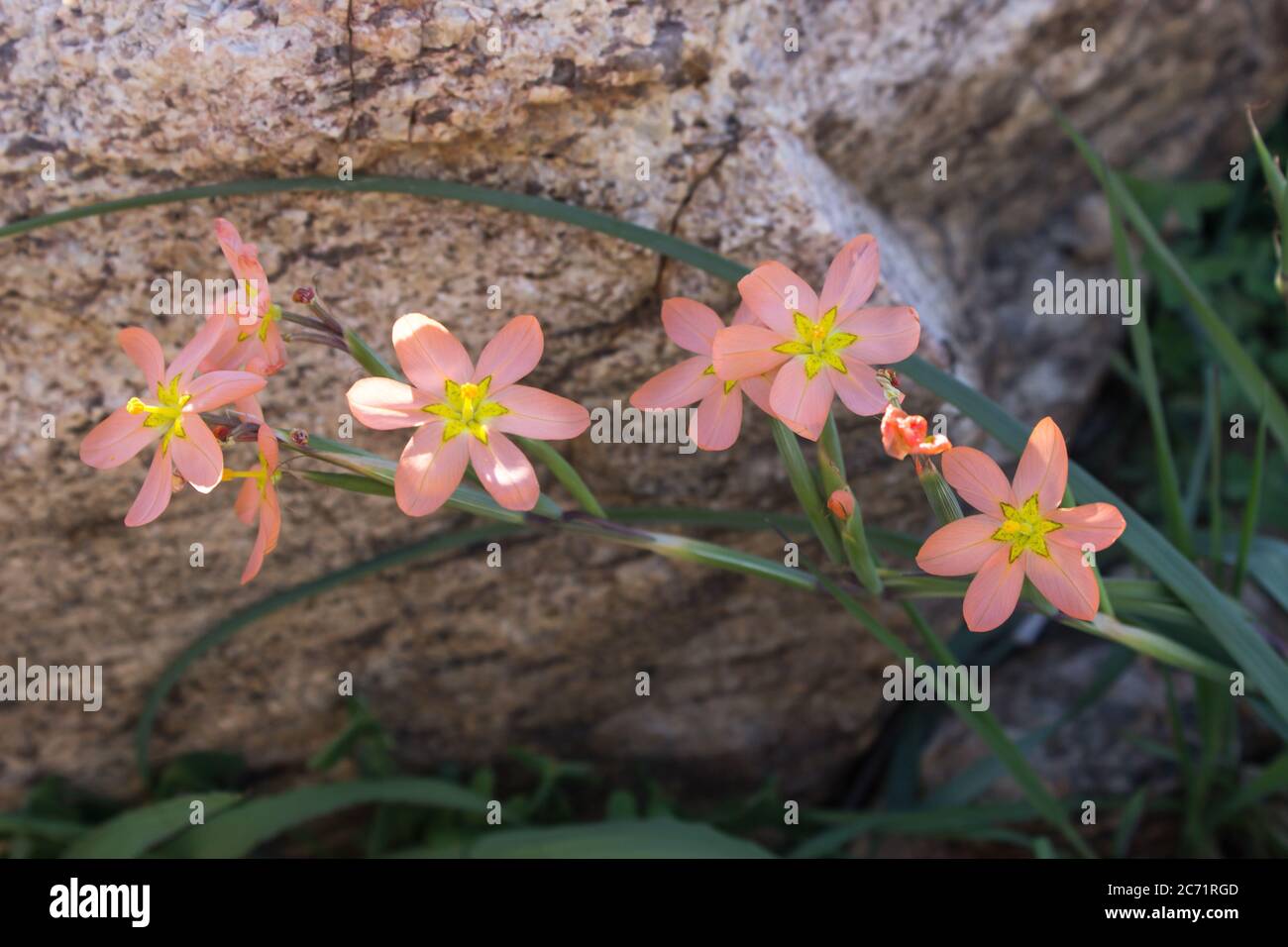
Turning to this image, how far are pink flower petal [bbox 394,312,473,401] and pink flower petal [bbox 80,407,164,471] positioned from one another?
29 cm

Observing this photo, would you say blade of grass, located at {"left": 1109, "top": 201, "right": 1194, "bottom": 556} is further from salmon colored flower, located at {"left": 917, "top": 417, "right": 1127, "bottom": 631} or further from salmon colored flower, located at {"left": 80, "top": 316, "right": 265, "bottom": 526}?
salmon colored flower, located at {"left": 80, "top": 316, "right": 265, "bottom": 526}

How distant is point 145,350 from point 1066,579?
1028mm

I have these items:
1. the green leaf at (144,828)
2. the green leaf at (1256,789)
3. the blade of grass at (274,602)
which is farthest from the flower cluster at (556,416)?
the green leaf at (1256,789)

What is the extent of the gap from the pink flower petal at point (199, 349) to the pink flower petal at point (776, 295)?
554mm

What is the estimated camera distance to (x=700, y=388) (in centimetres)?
120

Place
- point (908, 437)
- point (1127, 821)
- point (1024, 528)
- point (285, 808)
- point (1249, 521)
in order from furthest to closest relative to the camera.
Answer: point (1127, 821)
point (285, 808)
point (1249, 521)
point (1024, 528)
point (908, 437)

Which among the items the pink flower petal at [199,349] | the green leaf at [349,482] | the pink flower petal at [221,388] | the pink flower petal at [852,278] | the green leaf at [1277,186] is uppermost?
the green leaf at [1277,186]

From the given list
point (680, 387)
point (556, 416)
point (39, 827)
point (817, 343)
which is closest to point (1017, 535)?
point (817, 343)

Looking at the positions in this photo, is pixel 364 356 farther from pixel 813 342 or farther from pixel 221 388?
pixel 813 342

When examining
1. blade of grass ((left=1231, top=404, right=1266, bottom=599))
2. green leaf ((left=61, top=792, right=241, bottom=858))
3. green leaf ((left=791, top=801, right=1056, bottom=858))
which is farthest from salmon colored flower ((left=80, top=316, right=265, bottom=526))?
blade of grass ((left=1231, top=404, right=1266, bottom=599))

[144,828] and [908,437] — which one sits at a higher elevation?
[908,437]

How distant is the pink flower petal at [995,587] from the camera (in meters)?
1.10

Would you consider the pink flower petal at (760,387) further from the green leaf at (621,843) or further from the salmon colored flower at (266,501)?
the green leaf at (621,843)

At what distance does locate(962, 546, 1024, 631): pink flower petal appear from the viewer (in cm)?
110
